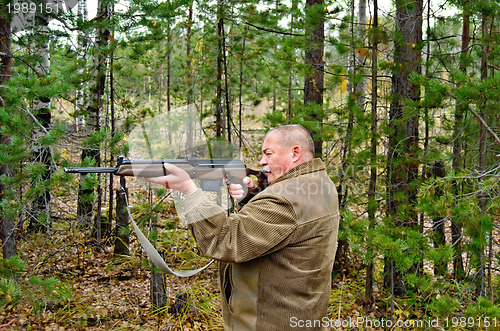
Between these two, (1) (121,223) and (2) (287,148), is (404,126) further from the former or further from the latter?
(1) (121,223)

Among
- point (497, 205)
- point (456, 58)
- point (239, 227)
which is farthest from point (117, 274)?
point (456, 58)

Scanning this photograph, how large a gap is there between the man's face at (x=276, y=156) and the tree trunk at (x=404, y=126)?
10.0 ft

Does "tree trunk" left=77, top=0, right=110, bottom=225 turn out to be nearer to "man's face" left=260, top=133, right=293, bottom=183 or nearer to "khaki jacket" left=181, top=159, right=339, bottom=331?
"man's face" left=260, top=133, right=293, bottom=183

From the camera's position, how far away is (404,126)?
17.8 ft

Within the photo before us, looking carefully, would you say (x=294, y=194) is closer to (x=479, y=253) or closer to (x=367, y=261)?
(x=367, y=261)

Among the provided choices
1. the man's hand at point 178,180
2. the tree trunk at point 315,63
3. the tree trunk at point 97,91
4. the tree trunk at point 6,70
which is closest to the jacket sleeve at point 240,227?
the man's hand at point 178,180

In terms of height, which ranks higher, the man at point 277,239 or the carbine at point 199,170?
the carbine at point 199,170

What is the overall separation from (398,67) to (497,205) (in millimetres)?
2116

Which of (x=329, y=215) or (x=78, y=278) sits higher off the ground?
(x=329, y=215)

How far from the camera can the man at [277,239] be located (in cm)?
207

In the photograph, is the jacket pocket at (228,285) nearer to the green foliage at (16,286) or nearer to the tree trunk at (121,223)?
the green foliage at (16,286)

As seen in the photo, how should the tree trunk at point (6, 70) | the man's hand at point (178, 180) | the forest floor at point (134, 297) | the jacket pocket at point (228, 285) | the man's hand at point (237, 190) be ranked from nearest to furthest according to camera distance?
the man's hand at point (178, 180) → the jacket pocket at point (228, 285) → the man's hand at point (237, 190) → the tree trunk at point (6, 70) → the forest floor at point (134, 297)

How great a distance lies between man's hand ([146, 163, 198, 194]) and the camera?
2.32 m

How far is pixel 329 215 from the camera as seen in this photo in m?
2.39
